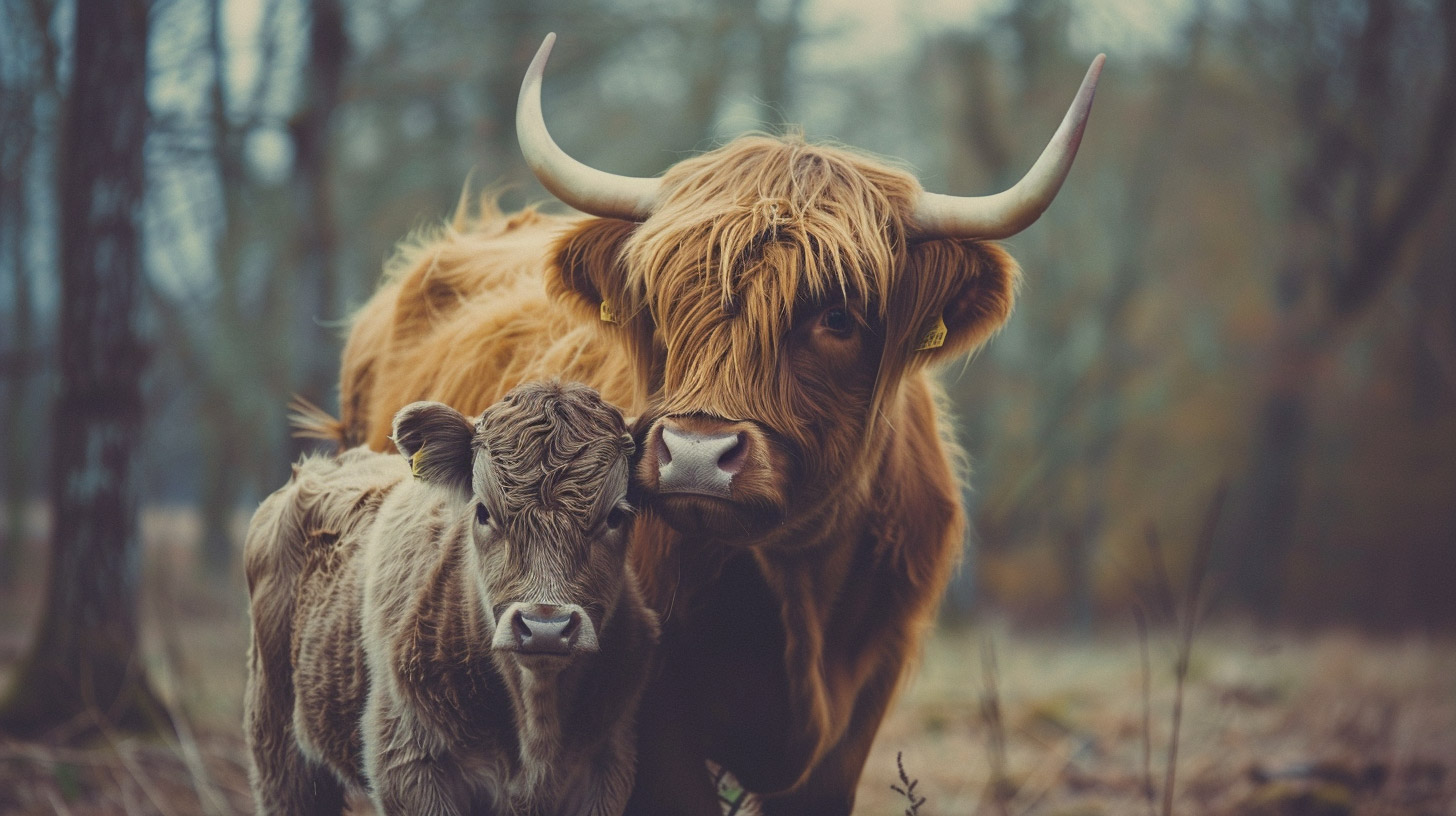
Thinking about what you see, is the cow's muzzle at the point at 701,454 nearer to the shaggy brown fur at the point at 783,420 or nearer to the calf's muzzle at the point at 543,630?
the shaggy brown fur at the point at 783,420

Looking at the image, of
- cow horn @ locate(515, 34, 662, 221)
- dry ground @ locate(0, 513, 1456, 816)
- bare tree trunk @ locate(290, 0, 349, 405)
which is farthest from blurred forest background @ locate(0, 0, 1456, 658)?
cow horn @ locate(515, 34, 662, 221)

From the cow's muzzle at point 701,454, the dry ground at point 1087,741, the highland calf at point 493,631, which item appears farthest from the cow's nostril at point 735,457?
the dry ground at point 1087,741

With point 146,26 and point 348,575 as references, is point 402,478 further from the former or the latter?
point 146,26

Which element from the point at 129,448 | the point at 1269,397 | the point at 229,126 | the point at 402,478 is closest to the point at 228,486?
the point at 229,126

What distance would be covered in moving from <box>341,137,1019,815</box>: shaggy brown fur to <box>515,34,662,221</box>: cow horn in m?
0.07

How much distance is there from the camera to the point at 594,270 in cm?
327

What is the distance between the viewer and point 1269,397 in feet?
54.5

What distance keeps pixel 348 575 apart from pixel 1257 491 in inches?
632

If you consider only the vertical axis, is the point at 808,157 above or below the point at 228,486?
above

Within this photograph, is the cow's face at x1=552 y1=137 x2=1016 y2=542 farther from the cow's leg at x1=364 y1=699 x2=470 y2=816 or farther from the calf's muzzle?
the cow's leg at x1=364 y1=699 x2=470 y2=816

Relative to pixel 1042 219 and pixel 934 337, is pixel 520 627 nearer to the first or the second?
pixel 934 337

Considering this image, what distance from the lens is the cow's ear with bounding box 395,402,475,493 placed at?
8.25 ft

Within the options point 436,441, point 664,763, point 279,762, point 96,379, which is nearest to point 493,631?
point 436,441

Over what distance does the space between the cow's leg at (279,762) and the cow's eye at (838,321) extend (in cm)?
176
